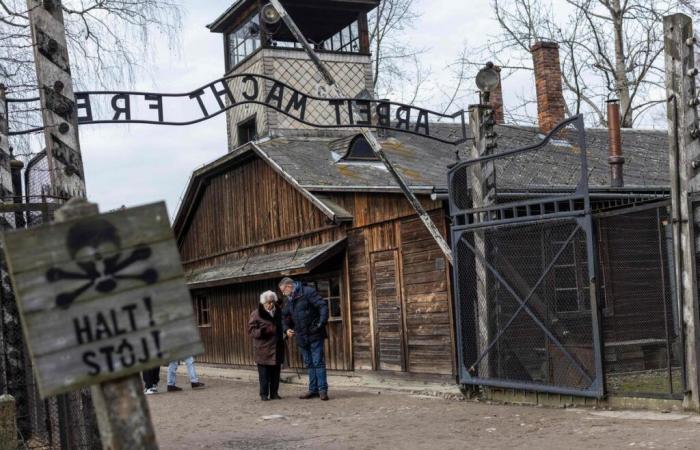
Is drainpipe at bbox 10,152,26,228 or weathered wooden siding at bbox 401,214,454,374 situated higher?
drainpipe at bbox 10,152,26,228

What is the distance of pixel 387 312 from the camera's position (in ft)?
54.2

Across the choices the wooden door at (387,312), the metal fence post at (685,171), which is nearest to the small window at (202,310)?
the wooden door at (387,312)

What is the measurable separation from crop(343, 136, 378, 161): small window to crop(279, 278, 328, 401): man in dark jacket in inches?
214

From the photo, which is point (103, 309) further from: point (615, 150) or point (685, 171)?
point (615, 150)

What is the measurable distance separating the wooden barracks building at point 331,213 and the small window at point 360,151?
25mm

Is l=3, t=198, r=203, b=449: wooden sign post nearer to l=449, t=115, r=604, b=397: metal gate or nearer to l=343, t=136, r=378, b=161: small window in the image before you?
l=449, t=115, r=604, b=397: metal gate

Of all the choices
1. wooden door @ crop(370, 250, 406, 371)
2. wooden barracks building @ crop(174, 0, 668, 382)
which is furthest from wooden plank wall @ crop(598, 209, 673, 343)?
wooden door @ crop(370, 250, 406, 371)

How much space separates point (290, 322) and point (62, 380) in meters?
11.4

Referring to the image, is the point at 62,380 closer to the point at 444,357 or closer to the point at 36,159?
the point at 36,159

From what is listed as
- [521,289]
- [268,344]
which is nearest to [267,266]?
[268,344]

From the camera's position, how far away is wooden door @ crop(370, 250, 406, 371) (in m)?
16.2

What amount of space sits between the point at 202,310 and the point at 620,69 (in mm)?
16625

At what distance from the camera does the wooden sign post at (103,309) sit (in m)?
3.54

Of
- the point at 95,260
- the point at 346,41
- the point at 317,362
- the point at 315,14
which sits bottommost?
the point at 317,362
